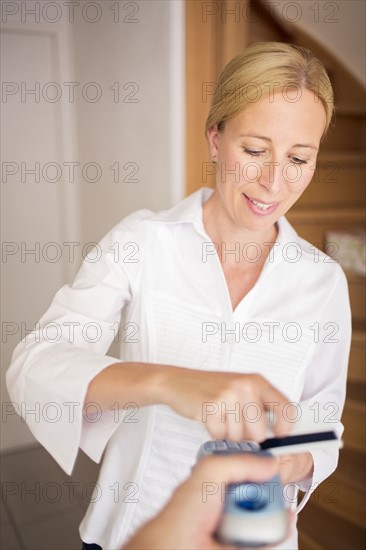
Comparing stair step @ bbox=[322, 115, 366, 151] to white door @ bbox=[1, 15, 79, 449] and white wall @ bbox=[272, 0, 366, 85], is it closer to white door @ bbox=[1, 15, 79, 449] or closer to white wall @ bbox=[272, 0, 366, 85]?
white wall @ bbox=[272, 0, 366, 85]

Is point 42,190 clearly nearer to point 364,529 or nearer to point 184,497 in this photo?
point 364,529

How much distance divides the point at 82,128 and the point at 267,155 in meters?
1.60

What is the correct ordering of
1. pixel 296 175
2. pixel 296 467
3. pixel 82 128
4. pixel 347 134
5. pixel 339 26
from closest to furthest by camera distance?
1. pixel 296 467
2. pixel 296 175
3. pixel 82 128
4. pixel 347 134
5. pixel 339 26

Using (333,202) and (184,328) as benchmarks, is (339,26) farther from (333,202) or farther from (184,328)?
(184,328)

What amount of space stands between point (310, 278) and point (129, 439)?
0.51 m

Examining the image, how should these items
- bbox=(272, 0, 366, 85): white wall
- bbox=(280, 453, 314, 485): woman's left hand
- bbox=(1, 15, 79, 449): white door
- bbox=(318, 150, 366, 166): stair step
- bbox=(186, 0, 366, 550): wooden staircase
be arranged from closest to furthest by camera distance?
1. bbox=(280, 453, 314, 485): woman's left hand
2. bbox=(186, 0, 366, 550): wooden staircase
3. bbox=(318, 150, 366, 166): stair step
4. bbox=(1, 15, 79, 449): white door
5. bbox=(272, 0, 366, 85): white wall

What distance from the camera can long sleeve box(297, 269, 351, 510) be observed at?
3.41 feet

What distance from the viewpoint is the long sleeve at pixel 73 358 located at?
77 centimetres

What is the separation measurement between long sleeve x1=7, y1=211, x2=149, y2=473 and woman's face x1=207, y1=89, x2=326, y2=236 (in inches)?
9.5

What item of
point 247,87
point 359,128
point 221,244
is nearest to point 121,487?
point 221,244

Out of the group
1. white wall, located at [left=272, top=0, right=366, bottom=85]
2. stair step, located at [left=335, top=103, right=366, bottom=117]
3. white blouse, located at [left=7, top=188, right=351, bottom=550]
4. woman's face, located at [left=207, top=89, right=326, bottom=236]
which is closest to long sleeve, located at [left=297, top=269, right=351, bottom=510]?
white blouse, located at [left=7, top=188, right=351, bottom=550]

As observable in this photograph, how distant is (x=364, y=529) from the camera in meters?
1.83

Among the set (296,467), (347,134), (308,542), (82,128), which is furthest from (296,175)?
(347,134)

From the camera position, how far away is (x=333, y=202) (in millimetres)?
2299
